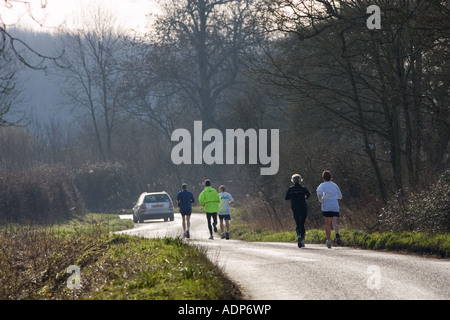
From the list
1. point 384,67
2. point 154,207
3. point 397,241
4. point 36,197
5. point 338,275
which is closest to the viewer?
point 338,275

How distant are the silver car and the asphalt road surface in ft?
88.8

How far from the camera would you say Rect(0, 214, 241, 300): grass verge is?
9.58 metres

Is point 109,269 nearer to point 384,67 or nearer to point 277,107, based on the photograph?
point 384,67

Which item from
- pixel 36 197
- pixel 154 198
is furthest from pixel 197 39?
pixel 36 197

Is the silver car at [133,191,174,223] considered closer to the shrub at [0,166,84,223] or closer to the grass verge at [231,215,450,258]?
the shrub at [0,166,84,223]

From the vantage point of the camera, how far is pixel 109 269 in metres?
12.0

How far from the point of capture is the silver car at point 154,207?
43562 mm

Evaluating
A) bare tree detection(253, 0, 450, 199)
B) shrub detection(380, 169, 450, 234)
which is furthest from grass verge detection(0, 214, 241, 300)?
bare tree detection(253, 0, 450, 199)

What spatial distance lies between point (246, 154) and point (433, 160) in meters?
13.7

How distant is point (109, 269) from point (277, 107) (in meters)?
33.5

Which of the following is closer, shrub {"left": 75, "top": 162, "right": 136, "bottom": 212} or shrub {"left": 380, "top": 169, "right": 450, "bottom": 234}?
shrub {"left": 380, "top": 169, "right": 450, "bottom": 234}

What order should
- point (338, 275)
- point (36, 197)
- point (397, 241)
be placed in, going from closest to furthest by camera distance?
point (338, 275) < point (397, 241) < point (36, 197)

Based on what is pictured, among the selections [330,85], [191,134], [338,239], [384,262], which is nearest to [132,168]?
[191,134]

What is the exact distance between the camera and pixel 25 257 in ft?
53.4
